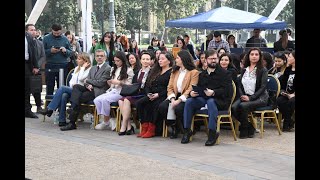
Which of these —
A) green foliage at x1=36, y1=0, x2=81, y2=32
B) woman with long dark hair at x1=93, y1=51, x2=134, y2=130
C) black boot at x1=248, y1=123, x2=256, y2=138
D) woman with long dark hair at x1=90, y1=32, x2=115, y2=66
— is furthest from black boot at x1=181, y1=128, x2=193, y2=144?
green foliage at x1=36, y1=0, x2=81, y2=32

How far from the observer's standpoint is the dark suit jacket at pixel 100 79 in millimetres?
9133

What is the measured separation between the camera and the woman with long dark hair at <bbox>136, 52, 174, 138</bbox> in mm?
8336

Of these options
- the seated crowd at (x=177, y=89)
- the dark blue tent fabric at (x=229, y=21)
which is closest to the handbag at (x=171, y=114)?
the seated crowd at (x=177, y=89)

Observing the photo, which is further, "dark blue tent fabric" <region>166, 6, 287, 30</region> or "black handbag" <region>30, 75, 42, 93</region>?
"dark blue tent fabric" <region>166, 6, 287, 30</region>

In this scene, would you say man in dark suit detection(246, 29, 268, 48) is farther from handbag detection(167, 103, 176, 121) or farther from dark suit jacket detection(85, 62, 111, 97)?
handbag detection(167, 103, 176, 121)

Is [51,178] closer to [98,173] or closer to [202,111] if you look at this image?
[98,173]

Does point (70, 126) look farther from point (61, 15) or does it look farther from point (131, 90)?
point (61, 15)

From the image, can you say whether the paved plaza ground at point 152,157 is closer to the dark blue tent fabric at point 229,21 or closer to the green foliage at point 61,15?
the dark blue tent fabric at point 229,21

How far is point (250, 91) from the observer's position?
8.31 m

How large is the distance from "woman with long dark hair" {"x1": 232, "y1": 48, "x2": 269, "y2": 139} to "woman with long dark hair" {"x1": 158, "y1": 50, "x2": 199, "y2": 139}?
0.78 metres
